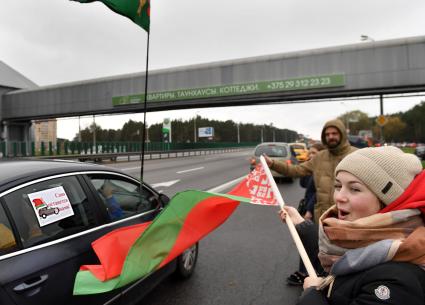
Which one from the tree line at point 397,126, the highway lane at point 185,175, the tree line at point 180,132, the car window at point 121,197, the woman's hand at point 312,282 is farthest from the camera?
the tree line at point 180,132

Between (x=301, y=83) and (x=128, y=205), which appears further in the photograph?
(x=301, y=83)

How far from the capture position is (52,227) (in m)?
2.28

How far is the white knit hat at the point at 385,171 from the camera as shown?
1357 millimetres

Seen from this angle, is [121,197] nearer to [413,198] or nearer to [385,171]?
[385,171]

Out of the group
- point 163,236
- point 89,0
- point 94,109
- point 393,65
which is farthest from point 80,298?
point 94,109

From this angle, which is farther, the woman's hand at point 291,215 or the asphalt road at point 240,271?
the asphalt road at point 240,271

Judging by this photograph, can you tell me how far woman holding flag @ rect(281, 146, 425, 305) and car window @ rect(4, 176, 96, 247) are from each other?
166 centimetres

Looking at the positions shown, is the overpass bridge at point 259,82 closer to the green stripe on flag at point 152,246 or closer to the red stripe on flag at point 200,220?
the red stripe on flag at point 200,220

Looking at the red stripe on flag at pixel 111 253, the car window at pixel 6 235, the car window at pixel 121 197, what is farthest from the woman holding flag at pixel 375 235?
the car window at pixel 121 197

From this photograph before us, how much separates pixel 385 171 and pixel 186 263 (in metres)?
3.08

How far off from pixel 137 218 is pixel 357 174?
7.47 ft

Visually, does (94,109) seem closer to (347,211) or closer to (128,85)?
(128,85)

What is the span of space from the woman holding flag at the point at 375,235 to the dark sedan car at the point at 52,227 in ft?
4.91

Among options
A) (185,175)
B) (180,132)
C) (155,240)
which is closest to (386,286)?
(155,240)
